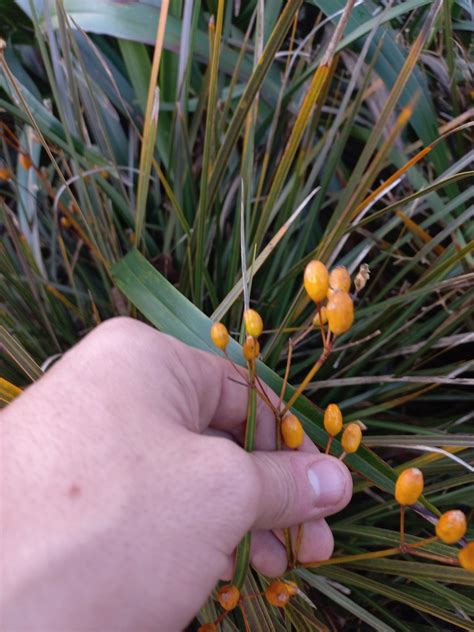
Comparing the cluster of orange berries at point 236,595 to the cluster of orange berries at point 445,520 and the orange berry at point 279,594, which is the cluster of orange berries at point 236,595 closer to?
the orange berry at point 279,594

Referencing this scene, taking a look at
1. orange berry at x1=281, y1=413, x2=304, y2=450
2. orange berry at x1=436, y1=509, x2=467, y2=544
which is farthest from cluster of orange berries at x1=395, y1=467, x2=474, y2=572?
orange berry at x1=281, y1=413, x2=304, y2=450

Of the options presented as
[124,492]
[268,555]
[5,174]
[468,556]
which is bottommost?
[268,555]

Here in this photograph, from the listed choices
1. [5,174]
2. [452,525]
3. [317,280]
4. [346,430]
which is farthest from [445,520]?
[5,174]

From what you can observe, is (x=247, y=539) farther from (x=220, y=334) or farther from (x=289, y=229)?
(x=289, y=229)

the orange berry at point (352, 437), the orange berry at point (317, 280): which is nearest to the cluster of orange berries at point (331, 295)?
the orange berry at point (317, 280)

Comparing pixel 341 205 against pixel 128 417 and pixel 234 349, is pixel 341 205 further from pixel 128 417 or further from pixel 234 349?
pixel 128 417

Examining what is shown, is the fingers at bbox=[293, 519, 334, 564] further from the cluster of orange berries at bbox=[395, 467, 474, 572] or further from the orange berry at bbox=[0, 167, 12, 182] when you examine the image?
the orange berry at bbox=[0, 167, 12, 182]
